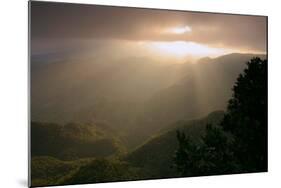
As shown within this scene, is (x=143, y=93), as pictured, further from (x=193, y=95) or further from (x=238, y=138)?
(x=238, y=138)

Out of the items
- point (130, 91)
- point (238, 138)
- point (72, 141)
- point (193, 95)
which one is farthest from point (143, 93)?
point (238, 138)

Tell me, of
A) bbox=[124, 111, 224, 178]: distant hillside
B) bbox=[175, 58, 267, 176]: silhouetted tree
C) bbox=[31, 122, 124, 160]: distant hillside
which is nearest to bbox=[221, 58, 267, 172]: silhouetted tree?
bbox=[175, 58, 267, 176]: silhouetted tree

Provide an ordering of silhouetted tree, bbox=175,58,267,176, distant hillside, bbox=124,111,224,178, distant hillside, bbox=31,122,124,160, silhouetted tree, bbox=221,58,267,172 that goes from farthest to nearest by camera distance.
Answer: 1. silhouetted tree, bbox=221,58,267,172
2. silhouetted tree, bbox=175,58,267,176
3. distant hillside, bbox=124,111,224,178
4. distant hillside, bbox=31,122,124,160

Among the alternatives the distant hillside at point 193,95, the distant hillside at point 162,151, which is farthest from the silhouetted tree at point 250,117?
the distant hillside at point 162,151

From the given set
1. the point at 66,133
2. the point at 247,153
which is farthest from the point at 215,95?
the point at 66,133

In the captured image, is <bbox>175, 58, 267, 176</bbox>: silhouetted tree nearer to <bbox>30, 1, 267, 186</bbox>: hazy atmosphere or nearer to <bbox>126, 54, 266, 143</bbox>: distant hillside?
<bbox>30, 1, 267, 186</bbox>: hazy atmosphere

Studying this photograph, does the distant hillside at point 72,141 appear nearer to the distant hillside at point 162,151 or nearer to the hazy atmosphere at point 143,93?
the hazy atmosphere at point 143,93

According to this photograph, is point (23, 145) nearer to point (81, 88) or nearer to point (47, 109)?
point (47, 109)
